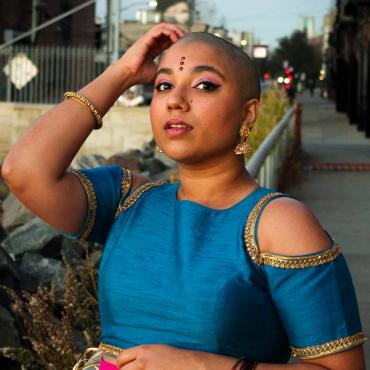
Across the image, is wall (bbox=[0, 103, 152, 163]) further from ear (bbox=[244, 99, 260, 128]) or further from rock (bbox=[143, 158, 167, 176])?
ear (bbox=[244, 99, 260, 128])

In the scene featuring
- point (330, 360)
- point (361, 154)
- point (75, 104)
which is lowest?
point (361, 154)

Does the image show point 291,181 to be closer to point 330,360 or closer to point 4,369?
point 4,369

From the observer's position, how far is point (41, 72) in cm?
2692

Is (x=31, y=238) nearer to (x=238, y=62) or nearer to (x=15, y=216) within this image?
(x=15, y=216)

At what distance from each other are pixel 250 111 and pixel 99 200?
447 millimetres

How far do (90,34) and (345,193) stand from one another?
106ft

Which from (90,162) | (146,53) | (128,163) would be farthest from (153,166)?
(146,53)

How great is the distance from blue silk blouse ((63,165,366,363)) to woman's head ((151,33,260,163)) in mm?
148

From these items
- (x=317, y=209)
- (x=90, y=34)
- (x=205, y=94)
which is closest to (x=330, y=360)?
(x=205, y=94)

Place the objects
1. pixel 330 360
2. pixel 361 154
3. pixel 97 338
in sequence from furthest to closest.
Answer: pixel 361 154, pixel 97 338, pixel 330 360

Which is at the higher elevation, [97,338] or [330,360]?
[330,360]

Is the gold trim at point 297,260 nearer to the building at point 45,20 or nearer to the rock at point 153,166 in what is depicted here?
the rock at point 153,166

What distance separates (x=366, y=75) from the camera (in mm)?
24922

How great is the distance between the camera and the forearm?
2.35 m
